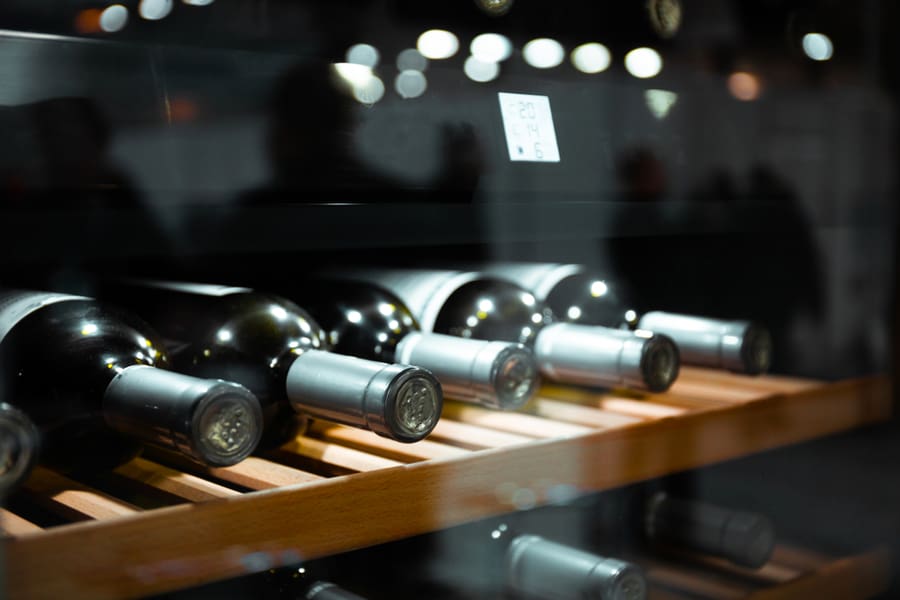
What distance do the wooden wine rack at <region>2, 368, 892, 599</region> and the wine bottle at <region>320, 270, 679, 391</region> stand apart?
0.10ft

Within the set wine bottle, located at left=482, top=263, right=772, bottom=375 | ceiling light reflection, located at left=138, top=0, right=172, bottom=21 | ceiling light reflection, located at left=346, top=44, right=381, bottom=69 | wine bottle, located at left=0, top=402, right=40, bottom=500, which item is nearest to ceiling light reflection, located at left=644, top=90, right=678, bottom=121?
wine bottle, located at left=482, top=263, right=772, bottom=375

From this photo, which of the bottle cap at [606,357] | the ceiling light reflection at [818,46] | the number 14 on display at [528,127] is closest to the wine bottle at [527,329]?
the bottle cap at [606,357]

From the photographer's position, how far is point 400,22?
542mm

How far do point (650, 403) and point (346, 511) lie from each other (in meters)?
0.30

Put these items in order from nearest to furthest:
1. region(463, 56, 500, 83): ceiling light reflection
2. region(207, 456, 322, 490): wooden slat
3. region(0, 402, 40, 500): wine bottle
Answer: region(0, 402, 40, 500): wine bottle < region(207, 456, 322, 490): wooden slat < region(463, 56, 500, 83): ceiling light reflection

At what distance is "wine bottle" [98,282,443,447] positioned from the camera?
0.46 metres

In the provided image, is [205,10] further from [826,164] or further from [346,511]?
[826,164]

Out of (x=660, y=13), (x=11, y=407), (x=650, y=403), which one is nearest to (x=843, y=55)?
(x=660, y=13)

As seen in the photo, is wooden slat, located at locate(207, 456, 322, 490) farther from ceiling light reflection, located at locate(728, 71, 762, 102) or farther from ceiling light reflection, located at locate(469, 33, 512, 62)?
ceiling light reflection, located at locate(728, 71, 762, 102)

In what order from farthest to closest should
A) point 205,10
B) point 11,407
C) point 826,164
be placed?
point 826,164, point 205,10, point 11,407

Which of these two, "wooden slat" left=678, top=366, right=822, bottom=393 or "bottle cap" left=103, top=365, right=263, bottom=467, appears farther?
"wooden slat" left=678, top=366, right=822, bottom=393

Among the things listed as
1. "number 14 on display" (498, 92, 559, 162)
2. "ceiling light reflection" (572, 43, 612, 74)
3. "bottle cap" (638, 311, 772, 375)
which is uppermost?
"ceiling light reflection" (572, 43, 612, 74)

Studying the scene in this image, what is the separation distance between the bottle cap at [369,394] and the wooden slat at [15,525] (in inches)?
5.7

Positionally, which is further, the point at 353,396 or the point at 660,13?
the point at 660,13
